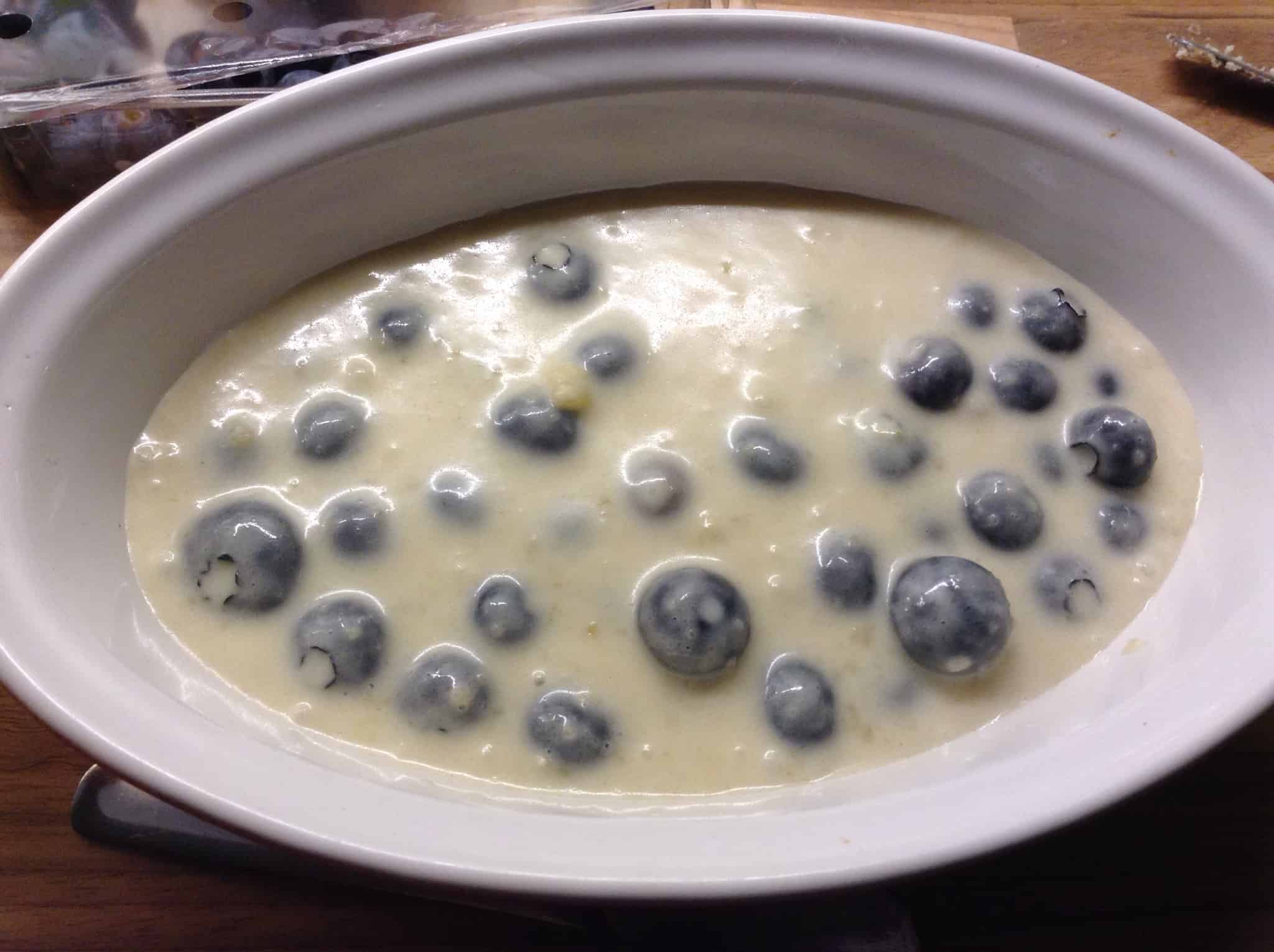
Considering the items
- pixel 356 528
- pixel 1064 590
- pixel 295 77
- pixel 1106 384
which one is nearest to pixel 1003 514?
pixel 1064 590

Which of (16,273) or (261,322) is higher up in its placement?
(16,273)

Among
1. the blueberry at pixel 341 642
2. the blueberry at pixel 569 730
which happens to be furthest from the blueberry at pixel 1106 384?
the blueberry at pixel 341 642

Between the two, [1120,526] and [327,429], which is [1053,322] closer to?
[1120,526]

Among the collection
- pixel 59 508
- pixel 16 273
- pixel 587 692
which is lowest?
pixel 587 692

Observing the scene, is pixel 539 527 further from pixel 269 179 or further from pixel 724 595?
pixel 269 179

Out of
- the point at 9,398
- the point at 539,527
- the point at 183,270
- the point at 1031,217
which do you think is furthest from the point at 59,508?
the point at 1031,217

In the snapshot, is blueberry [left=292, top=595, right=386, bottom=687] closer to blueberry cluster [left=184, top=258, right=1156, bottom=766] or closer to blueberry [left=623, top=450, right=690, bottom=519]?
blueberry cluster [left=184, top=258, right=1156, bottom=766]

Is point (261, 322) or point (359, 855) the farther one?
point (261, 322)
